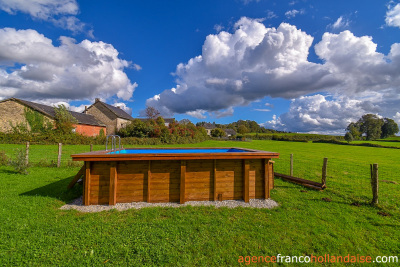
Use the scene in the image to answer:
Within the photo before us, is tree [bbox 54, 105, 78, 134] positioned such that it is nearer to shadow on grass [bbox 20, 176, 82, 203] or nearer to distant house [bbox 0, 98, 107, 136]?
distant house [bbox 0, 98, 107, 136]

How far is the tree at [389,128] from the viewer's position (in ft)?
224

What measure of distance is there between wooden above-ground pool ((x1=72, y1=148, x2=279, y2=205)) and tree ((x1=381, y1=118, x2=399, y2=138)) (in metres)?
95.4

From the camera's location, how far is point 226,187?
17.9 ft

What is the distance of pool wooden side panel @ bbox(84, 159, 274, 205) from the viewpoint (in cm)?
501

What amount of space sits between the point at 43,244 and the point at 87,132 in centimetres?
3027

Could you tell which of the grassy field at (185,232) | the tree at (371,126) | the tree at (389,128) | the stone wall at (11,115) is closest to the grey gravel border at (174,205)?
the grassy field at (185,232)

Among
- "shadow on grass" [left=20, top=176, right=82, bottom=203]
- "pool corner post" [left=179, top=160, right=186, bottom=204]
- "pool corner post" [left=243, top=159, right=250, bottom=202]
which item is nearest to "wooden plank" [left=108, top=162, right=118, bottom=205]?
"shadow on grass" [left=20, top=176, right=82, bottom=203]

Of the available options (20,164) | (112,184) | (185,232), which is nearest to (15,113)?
(20,164)

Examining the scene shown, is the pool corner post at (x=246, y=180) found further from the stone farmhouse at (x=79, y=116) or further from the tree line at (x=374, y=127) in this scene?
the tree line at (x=374, y=127)

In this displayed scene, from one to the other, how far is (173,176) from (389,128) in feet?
321

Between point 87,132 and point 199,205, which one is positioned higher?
point 87,132

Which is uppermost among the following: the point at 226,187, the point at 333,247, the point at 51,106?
the point at 51,106

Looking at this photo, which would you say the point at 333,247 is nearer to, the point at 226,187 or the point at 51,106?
the point at 226,187

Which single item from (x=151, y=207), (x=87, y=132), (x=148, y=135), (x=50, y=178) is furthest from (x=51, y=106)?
(x=151, y=207)
